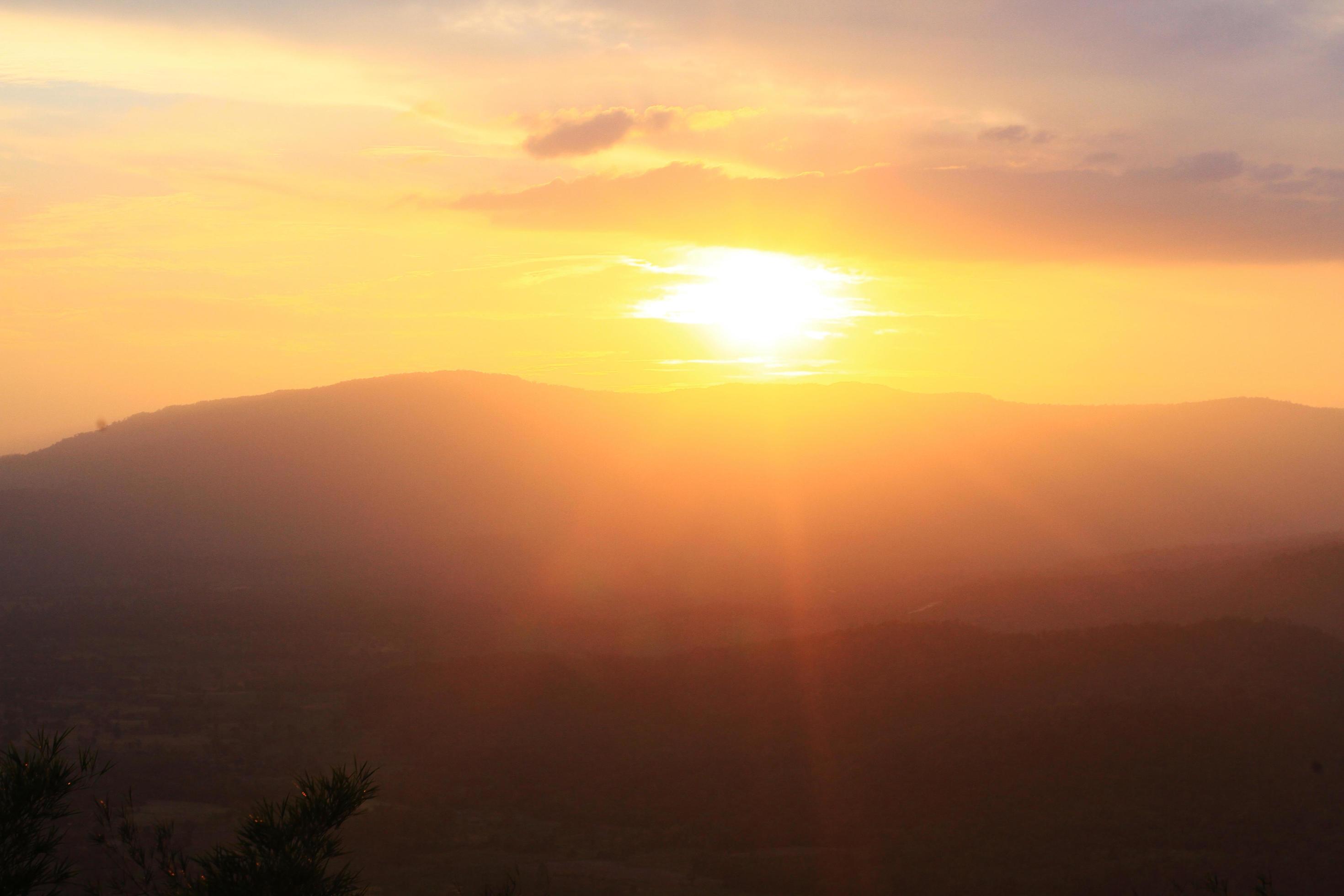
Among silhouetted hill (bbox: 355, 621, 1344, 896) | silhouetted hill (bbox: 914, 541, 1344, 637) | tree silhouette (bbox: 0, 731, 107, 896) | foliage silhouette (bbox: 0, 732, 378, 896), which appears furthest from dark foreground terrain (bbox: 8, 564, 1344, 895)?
tree silhouette (bbox: 0, 731, 107, 896)

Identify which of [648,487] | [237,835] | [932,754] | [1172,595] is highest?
[648,487]

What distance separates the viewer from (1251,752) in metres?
27.0

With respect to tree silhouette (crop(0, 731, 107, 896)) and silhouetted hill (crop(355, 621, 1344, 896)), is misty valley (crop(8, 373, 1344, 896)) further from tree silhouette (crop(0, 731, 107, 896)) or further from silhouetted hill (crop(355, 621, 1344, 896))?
tree silhouette (crop(0, 731, 107, 896))

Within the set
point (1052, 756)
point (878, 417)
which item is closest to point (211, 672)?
point (1052, 756)

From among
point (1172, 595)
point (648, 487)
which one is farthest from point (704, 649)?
point (648, 487)

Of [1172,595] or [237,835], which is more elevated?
[237,835]

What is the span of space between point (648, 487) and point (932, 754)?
8314 centimetres

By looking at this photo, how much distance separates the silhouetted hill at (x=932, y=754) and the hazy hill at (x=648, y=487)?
27954 mm

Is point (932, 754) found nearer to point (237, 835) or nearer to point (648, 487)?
point (237, 835)

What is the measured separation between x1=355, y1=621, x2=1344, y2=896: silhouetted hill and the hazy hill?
27954mm

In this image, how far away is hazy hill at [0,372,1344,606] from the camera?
82.4 m

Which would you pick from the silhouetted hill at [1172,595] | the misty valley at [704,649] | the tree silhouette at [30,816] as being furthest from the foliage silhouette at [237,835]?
the silhouetted hill at [1172,595]

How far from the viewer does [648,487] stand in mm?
112812

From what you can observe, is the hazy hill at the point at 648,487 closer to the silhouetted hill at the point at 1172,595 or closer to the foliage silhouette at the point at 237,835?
the silhouetted hill at the point at 1172,595
